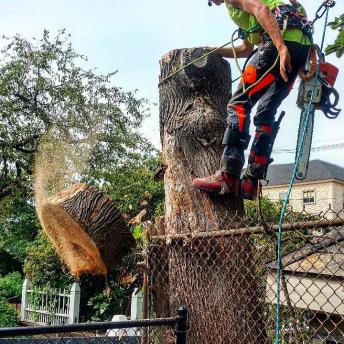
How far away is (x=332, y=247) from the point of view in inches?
111

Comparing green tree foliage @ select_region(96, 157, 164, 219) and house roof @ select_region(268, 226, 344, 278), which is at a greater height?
green tree foliage @ select_region(96, 157, 164, 219)

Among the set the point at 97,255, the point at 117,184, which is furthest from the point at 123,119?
the point at 97,255

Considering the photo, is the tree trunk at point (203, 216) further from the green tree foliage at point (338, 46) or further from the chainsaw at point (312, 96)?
the green tree foliage at point (338, 46)

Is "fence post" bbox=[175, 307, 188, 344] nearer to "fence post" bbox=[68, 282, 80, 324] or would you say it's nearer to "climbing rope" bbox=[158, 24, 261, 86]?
"climbing rope" bbox=[158, 24, 261, 86]

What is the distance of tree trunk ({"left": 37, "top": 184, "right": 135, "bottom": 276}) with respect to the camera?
3625mm

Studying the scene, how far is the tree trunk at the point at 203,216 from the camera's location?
9.50ft

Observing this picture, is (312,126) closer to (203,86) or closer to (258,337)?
(203,86)

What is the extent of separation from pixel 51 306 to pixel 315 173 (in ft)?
69.7

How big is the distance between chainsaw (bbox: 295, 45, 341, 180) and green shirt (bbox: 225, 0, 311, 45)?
135 millimetres

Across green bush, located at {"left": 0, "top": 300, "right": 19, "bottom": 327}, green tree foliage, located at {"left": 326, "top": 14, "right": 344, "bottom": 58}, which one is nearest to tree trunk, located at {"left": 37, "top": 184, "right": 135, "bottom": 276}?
green tree foliage, located at {"left": 326, "top": 14, "right": 344, "bottom": 58}

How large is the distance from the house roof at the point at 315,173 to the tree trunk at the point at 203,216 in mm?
26582

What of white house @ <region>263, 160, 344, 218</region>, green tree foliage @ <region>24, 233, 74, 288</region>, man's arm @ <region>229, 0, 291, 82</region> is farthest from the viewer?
white house @ <region>263, 160, 344, 218</region>

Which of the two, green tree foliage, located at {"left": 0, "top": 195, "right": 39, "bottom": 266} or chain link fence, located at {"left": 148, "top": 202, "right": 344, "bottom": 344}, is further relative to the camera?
green tree foliage, located at {"left": 0, "top": 195, "right": 39, "bottom": 266}

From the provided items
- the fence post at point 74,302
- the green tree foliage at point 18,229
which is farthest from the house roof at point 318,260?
the green tree foliage at point 18,229
